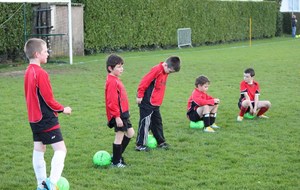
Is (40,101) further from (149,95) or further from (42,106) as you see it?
(149,95)

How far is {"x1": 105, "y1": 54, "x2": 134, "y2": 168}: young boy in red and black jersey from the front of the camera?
21.3 feet

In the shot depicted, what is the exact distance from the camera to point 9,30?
20.3 m

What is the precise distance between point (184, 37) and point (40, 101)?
2680 cm

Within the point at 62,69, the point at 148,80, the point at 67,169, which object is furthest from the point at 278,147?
the point at 62,69

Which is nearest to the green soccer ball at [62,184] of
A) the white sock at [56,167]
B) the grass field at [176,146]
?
the white sock at [56,167]

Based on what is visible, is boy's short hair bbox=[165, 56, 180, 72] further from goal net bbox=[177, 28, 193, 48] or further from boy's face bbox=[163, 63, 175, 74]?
goal net bbox=[177, 28, 193, 48]

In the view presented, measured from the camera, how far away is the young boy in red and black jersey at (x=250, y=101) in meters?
9.70

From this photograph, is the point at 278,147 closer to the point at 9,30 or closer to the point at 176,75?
the point at 176,75

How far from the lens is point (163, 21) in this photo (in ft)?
98.2

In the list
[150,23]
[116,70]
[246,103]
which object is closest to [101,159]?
[116,70]

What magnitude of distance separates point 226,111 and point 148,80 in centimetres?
372

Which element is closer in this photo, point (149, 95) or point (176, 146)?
point (149, 95)

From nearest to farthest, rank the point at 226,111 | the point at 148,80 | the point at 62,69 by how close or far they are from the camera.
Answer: the point at 148,80, the point at 226,111, the point at 62,69

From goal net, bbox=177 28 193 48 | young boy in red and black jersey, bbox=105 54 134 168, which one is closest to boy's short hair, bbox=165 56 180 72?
young boy in red and black jersey, bbox=105 54 134 168
